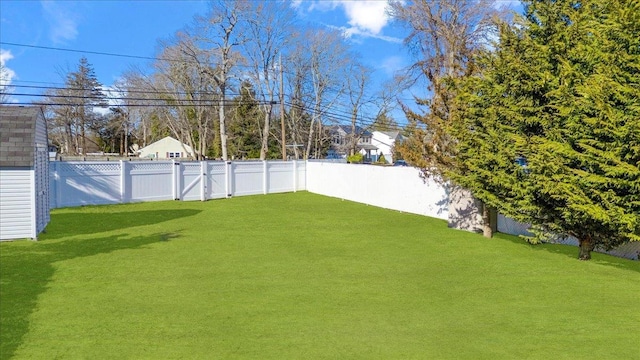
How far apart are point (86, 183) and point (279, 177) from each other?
946 centimetres

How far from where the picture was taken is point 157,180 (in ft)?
59.8

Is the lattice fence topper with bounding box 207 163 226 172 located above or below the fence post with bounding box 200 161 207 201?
above

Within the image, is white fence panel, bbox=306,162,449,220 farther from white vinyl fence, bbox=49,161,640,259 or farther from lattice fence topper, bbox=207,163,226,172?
lattice fence topper, bbox=207,163,226,172

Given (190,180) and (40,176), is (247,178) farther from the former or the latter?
(40,176)

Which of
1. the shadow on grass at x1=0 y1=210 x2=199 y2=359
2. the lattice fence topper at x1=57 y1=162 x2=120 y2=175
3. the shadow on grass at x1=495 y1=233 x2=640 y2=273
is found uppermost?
the lattice fence topper at x1=57 y1=162 x2=120 y2=175

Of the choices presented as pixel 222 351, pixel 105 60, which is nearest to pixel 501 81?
pixel 222 351

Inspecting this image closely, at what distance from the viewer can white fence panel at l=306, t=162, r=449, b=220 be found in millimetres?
14938

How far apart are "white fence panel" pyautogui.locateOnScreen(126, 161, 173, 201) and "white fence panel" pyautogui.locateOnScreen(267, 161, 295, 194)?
216 inches

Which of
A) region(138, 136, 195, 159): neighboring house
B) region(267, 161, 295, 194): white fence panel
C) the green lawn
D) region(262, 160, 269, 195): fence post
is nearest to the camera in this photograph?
the green lawn

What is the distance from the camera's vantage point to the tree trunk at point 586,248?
8.69 meters

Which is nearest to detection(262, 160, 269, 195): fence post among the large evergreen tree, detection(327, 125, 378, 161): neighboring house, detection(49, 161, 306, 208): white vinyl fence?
detection(49, 161, 306, 208): white vinyl fence

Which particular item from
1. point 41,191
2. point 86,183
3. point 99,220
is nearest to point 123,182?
point 86,183

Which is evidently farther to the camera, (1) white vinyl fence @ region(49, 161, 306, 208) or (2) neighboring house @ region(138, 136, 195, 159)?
(2) neighboring house @ region(138, 136, 195, 159)

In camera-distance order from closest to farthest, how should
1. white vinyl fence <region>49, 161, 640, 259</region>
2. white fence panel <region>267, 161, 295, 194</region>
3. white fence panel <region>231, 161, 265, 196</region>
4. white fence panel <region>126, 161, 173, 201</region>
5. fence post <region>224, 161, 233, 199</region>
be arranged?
1. white vinyl fence <region>49, 161, 640, 259</region>
2. white fence panel <region>126, 161, 173, 201</region>
3. fence post <region>224, 161, 233, 199</region>
4. white fence panel <region>231, 161, 265, 196</region>
5. white fence panel <region>267, 161, 295, 194</region>
